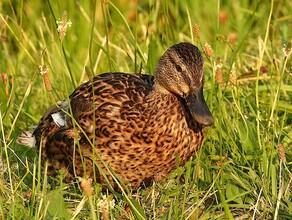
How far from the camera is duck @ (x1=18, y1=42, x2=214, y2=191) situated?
13.7ft

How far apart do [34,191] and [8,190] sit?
14.8 inches

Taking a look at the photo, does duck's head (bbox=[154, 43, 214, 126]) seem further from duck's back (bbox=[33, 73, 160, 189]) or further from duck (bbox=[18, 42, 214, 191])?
duck's back (bbox=[33, 73, 160, 189])

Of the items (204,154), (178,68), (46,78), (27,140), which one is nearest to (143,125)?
(178,68)

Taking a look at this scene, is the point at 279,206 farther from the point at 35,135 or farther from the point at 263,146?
the point at 35,135

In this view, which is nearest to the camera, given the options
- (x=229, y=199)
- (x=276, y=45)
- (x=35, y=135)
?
(x=229, y=199)

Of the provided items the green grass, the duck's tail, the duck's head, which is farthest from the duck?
the duck's tail

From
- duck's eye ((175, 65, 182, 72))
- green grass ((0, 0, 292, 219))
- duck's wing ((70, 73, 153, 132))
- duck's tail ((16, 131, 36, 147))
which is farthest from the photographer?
duck's tail ((16, 131, 36, 147))

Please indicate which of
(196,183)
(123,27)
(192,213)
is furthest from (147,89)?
(123,27)

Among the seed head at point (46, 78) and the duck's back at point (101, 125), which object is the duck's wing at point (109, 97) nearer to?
the duck's back at point (101, 125)

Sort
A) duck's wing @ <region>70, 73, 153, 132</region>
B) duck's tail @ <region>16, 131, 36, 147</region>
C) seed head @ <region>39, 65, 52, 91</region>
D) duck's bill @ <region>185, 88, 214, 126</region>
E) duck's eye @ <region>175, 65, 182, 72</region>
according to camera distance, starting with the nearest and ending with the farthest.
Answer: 1. seed head @ <region>39, 65, 52, 91</region>
2. duck's bill @ <region>185, 88, 214, 126</region>
3. duck's eye @ <region>175, 65, 182, 72</region>
4. duck's wing @ <region>70, 73, 153, 132</region>
5. duck's tail @ <region>16, 131, 36, 147</region>

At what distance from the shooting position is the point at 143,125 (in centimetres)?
427

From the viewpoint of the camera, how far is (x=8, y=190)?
408cm

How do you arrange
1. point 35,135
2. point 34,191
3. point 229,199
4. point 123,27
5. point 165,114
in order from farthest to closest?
point 123,27 < point 35,135 < point 165,114 < point 229,199 < point 34,191

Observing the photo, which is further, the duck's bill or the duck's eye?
the duck's eye
